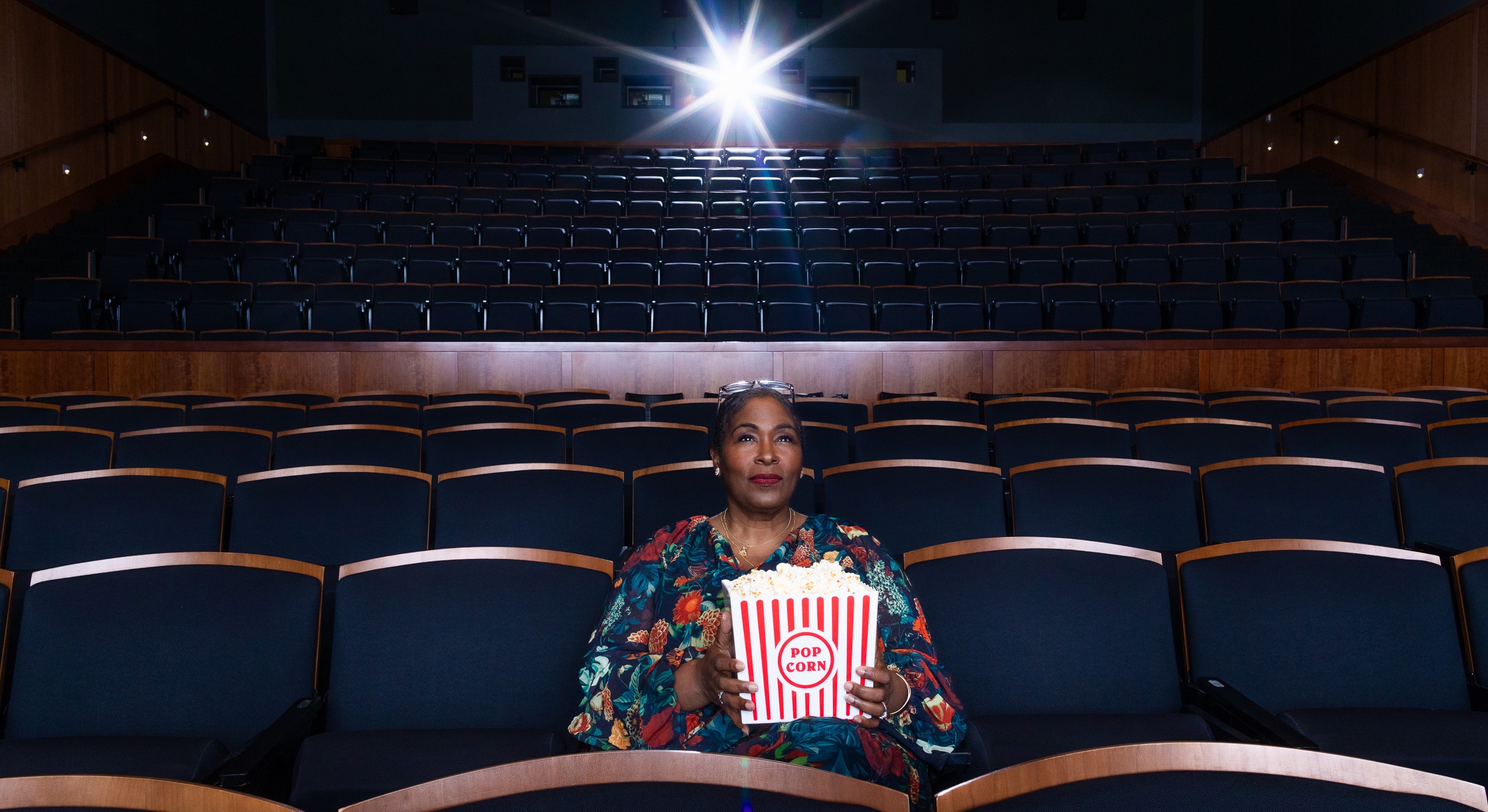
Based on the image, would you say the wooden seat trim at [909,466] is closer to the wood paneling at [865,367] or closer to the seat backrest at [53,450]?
the seat backrest at [53,450]

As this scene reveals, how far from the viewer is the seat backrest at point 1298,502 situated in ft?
5.75

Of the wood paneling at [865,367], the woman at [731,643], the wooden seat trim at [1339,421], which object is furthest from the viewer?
the wood paneling at [865,367]

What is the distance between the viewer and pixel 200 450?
7.18 feet

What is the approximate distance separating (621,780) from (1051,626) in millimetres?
796

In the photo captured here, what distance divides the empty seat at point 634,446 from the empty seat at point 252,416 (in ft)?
3.37

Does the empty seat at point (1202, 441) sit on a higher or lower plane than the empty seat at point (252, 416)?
lower

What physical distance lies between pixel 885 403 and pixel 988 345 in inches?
58.8

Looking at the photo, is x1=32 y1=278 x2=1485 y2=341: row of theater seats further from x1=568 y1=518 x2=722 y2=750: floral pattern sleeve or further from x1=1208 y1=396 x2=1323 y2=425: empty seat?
x1=568 y1=518 x2=722 y2=750: floral pattern sleeve

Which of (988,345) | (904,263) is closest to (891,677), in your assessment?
(988,345)

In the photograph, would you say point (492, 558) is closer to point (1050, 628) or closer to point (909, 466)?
point (1050, 628)

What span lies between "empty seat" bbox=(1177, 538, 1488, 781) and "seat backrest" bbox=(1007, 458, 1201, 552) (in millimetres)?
469

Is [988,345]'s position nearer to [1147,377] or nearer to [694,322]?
[1147,377]

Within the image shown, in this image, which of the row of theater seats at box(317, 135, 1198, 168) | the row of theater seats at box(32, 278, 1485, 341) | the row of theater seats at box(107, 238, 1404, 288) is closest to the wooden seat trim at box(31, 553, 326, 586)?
the row of theater seats at box(32, 278, 1485, 341)

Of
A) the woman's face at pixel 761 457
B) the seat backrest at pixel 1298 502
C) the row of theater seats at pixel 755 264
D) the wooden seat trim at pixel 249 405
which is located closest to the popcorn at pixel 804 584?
the woman's face at pixel 761 457
